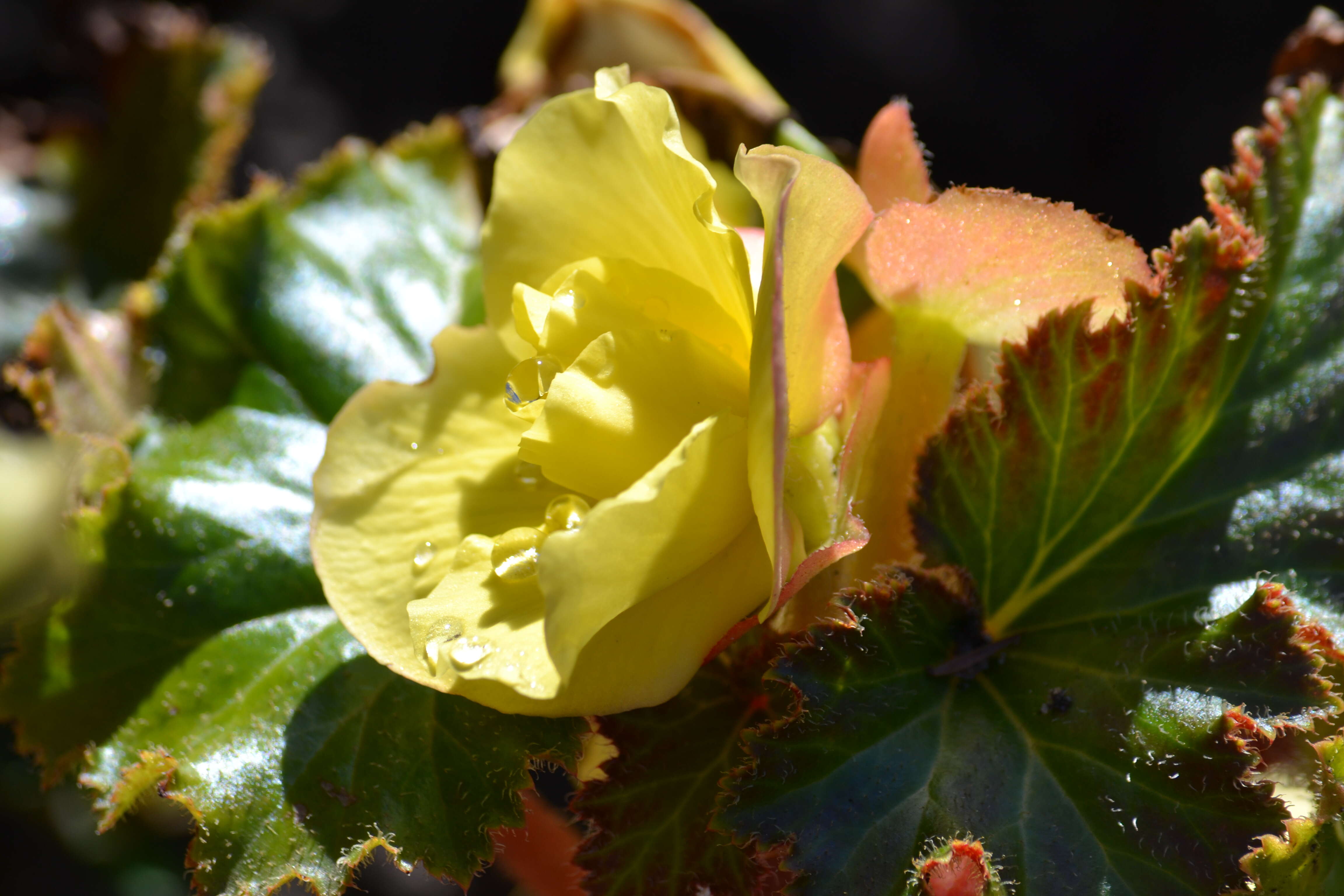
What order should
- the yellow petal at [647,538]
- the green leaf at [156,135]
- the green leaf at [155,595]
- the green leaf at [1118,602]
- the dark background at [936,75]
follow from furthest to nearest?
the dark background at [936,75], the green leaf at [156,135], the green leaf at [155,595], the green leaf at [1118,602], the yellow petal at [647,538]

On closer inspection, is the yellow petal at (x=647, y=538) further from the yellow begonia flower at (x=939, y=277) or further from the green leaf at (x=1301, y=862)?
the green leaf at (x=1301, y=862)

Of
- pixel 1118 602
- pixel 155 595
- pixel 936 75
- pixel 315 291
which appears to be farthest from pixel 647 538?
pixel 936 75

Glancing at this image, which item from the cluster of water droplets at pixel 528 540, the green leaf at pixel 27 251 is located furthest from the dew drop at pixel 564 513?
the green leaf at pixel 27 251

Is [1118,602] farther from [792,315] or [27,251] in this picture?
[27,251]

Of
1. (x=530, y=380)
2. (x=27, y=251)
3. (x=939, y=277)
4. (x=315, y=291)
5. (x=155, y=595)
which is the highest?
(x=939, y=277)

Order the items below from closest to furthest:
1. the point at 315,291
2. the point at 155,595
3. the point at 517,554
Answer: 1. the point at 517,554
2. the point at 155,595
3. the point at 315,291

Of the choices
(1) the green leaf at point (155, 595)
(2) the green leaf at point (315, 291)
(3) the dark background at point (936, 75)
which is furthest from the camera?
(3) the dark background at point (936, 75)
